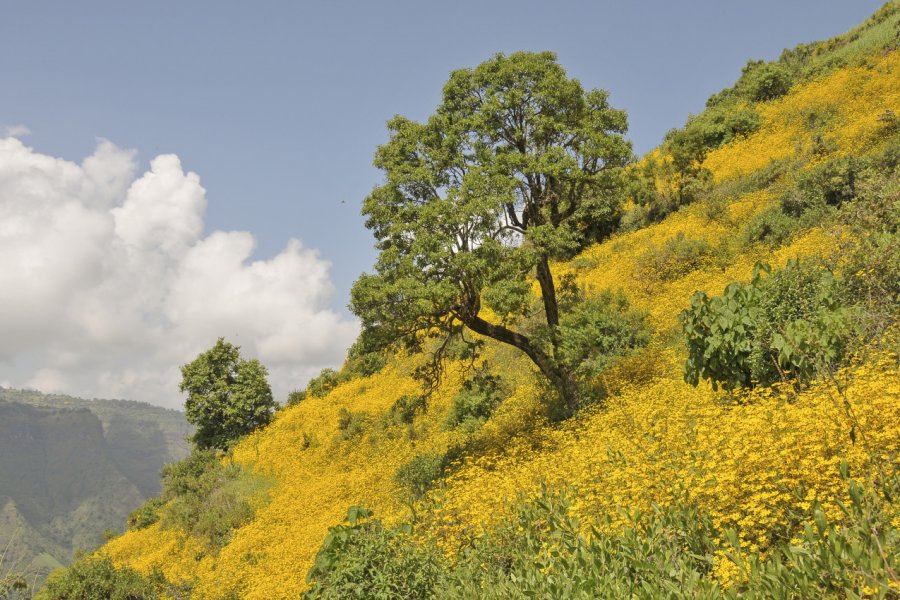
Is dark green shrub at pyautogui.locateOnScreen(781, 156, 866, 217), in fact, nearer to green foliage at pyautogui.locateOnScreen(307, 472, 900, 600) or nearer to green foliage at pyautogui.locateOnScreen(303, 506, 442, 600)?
green foliage at pyautogui.locateOnScreen(307, 472, 900, 600)

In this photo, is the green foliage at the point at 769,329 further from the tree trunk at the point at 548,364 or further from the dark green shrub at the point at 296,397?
the dark green shrub at the point at 296,397

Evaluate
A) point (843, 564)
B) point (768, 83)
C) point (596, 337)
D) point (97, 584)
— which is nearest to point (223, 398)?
point (97, 584)

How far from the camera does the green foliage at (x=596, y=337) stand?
1612 cm

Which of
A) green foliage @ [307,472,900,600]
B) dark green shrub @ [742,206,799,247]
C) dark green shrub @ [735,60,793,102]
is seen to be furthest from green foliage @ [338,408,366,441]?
dark green shrub @ [735,60,793,102]

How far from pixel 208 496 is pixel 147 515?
657 centimetres

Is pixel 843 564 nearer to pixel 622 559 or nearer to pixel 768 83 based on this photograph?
pixel 622 559

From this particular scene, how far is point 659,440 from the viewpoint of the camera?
9391mm

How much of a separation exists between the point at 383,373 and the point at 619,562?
24.5 metres

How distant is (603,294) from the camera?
2084cm

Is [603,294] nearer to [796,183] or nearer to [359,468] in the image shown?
[796,183]

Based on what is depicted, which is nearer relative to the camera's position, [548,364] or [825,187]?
[548,364]

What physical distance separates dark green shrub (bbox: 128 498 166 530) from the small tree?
418 centimetres

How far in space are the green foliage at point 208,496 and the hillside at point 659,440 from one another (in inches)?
9.2

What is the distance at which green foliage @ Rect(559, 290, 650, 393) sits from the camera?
16.1 metres
